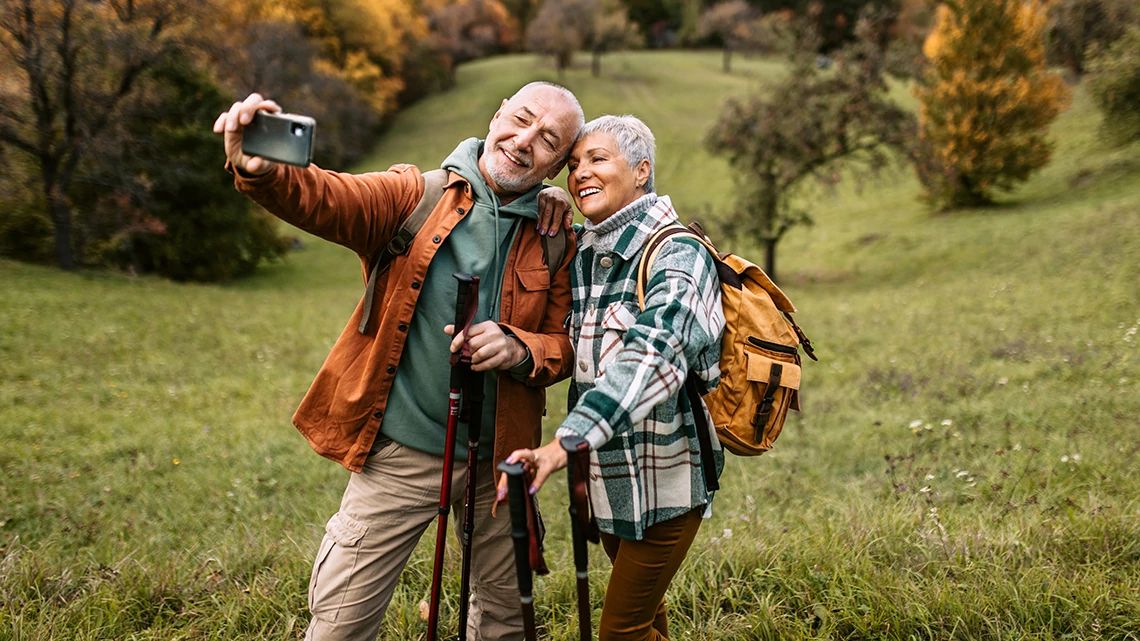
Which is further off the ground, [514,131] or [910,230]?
[514,131]

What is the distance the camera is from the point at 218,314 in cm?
1638

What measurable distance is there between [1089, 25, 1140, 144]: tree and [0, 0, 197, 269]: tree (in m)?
27.2

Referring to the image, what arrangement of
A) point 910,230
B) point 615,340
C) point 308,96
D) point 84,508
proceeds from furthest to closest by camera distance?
point 308,96, point 910,230, point 84,508, point 615,340

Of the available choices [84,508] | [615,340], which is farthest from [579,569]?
[84,508]

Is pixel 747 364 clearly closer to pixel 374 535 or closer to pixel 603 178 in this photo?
pixel 603 178

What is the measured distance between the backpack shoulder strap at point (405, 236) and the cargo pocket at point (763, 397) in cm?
128

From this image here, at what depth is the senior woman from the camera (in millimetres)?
2453

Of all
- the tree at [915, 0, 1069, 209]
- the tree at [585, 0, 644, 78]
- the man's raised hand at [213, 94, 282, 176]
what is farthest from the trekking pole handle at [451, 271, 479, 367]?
the tree at [585, 0, 644, 78]

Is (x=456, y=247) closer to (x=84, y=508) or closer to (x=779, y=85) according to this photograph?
(x=84, y=508)

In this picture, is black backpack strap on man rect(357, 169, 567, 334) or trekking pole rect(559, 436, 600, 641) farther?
black backpack strap on man rect(357, 169, 567, 334)

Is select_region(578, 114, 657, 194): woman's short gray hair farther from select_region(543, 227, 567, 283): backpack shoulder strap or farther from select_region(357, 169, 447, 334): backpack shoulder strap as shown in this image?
select_region(357, 169, 447, 334): backpack shoulder strap

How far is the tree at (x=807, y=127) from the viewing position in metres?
19.0

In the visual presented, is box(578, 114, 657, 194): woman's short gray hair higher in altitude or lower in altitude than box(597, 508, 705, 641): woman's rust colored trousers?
higher

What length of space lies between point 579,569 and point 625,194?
4.31ft
